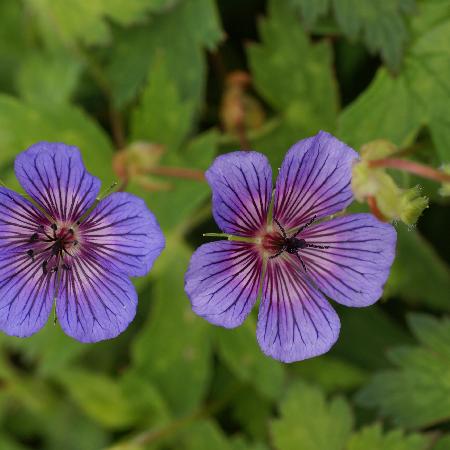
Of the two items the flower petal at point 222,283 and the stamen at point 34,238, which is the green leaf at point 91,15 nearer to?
the stamen at point 34,238

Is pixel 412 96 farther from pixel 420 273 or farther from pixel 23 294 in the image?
pixel 23 294

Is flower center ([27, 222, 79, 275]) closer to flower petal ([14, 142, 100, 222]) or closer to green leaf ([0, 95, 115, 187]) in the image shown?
flower petal ([14, 142, 100, 222])

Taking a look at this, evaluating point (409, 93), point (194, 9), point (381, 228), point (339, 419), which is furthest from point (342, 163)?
point (194, 9)

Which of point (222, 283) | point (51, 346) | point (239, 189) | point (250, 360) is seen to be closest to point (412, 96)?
point (239, 189)

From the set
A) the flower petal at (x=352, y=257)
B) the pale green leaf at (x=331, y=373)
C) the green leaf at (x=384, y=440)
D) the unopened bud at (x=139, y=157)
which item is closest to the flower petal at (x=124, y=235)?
the flower petal at (x=352, y=257)

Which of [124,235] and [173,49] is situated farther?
[173,49]

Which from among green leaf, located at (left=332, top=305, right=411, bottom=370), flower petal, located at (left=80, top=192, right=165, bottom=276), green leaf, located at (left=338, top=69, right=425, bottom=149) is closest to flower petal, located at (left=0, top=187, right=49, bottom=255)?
flower petal, located at (left=80, top=192, right=165, bottom=276)

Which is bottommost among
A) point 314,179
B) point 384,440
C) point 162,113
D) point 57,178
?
point 384,440
